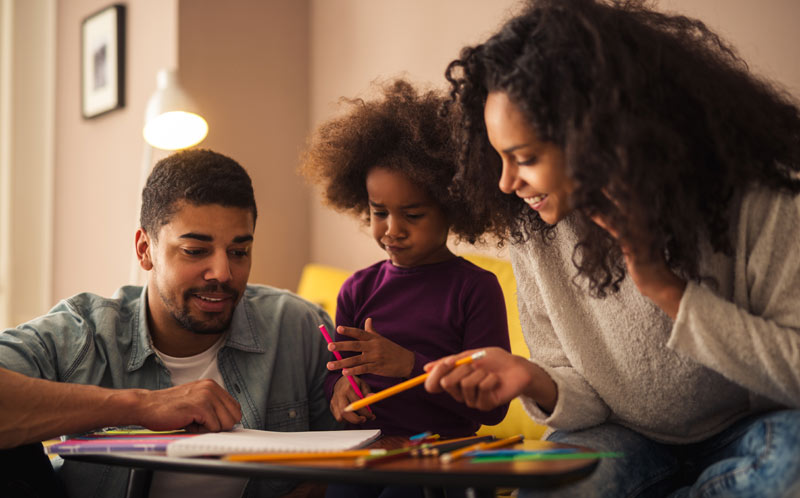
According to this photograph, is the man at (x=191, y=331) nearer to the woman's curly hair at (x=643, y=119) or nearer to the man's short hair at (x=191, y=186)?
the man's short hair at (x=191, y=186)

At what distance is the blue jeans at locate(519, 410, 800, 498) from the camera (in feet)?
3.08

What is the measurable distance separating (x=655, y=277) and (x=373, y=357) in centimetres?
52

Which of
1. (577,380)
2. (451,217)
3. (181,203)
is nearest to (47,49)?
(181,203)

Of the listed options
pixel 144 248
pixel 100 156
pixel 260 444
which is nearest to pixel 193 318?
pixel 144 248

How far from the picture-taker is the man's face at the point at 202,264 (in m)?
1.47

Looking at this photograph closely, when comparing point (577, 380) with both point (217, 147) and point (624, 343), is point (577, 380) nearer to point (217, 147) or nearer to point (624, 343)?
point (624, 343)

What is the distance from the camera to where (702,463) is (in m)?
1.20

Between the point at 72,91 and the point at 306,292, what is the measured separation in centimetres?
181

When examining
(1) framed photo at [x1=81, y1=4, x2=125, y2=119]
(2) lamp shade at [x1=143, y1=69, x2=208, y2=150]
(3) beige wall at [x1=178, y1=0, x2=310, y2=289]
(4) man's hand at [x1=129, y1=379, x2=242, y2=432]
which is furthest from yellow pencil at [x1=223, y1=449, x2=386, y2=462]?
(1) framed photo at [x1=81, y1=4, x2=125, y2=119]

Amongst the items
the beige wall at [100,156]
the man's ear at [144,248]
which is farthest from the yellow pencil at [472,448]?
the beige wall at [100,156]

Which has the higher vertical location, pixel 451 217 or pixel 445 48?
pixel 445 48

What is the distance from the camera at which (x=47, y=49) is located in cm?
367

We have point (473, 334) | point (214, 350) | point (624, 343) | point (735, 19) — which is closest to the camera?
point (624, 343)

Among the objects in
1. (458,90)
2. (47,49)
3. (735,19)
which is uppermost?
(47,49)
